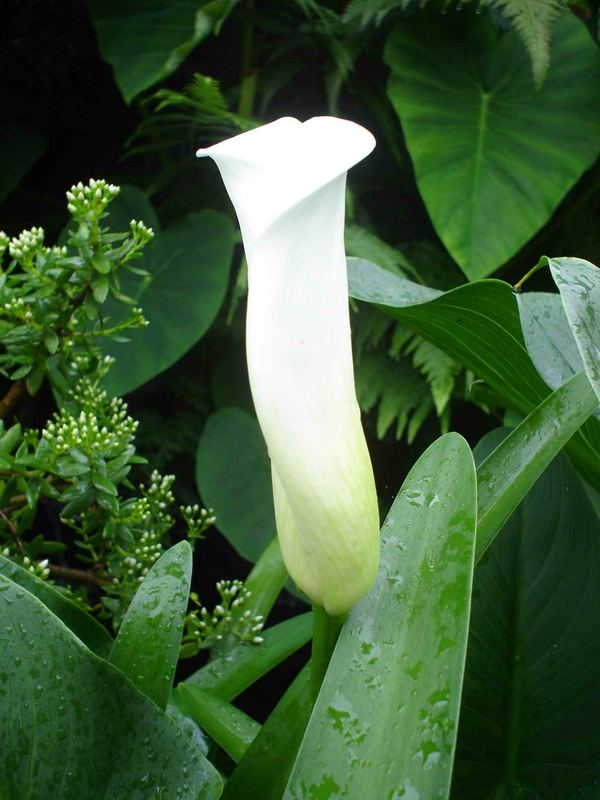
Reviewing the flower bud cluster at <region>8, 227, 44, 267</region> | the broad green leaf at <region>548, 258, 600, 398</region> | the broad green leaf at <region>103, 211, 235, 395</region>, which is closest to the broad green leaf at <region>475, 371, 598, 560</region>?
the broad green leaf at <region>548, 258, 600, 398</region>

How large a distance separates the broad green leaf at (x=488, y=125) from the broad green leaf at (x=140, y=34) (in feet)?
1.04

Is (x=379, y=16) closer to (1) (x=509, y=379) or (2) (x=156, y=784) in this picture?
(1) (x=509, y=379)

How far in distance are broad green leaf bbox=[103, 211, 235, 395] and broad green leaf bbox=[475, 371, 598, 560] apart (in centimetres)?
67

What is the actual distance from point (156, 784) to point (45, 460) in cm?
28

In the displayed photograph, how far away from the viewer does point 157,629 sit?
0.46 metres

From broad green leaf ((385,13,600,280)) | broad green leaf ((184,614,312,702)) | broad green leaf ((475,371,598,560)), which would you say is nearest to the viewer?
broad green leaf ((475,371,598,560))

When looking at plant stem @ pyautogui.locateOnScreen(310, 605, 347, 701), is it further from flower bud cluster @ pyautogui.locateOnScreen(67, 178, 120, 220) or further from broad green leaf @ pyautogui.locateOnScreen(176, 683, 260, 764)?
flower bud cluster @ pyautogui.locateOnScreen(67, 178, 120, 220)

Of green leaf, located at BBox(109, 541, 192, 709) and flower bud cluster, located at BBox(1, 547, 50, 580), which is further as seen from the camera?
flower bud cluster, located at BBox(1, 547, 50, 580)

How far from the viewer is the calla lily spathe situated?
332mm

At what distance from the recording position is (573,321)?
40 cm

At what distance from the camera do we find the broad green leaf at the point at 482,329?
1.75ft

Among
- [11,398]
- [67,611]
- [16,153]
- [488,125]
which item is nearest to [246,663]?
[67,611]

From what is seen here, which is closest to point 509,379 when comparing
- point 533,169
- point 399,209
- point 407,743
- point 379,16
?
point 407,743

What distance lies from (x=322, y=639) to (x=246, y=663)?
0.28 meters
